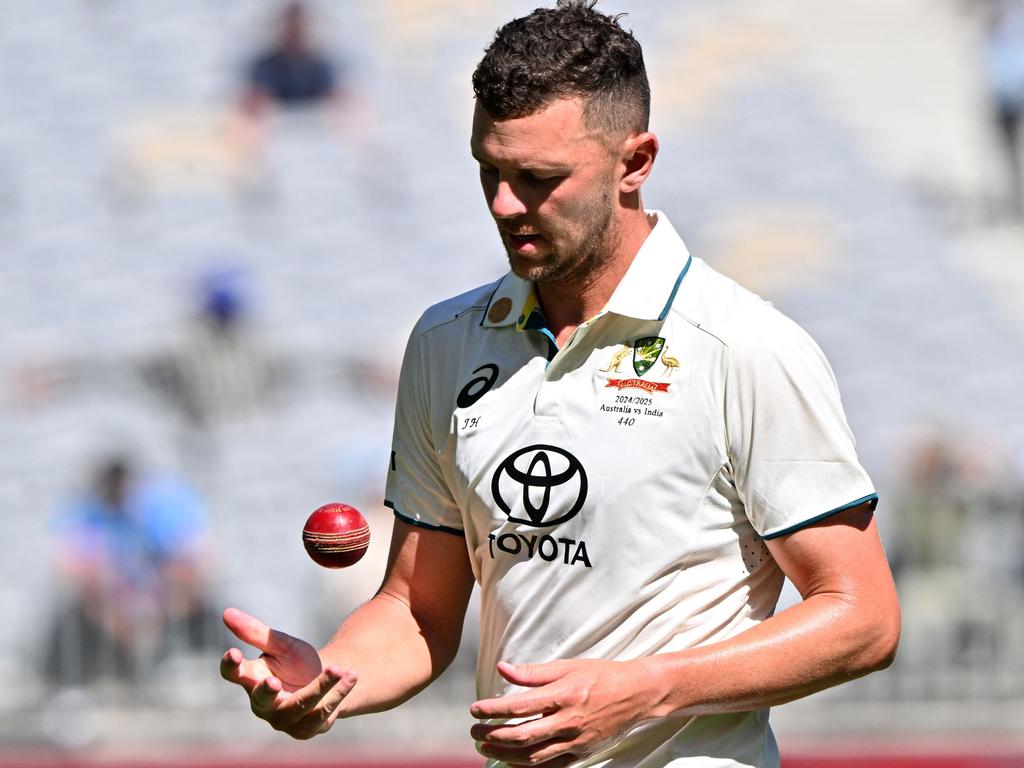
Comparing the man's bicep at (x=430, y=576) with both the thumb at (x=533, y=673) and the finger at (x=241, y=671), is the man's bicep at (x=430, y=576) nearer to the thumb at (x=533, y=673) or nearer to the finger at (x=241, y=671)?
the finger at (x=241, y=671)

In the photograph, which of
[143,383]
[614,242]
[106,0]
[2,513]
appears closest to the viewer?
[614,242]

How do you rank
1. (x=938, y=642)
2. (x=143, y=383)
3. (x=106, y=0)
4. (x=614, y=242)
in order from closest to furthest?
(x=614, y=242), (x=938, y=642), (x=143, y=383), (x=106, y=0)

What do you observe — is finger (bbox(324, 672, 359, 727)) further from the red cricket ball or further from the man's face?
the man's face

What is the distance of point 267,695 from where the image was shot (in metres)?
2.66

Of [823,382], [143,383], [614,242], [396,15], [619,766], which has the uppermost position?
[396,15]

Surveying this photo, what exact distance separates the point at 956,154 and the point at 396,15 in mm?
4352

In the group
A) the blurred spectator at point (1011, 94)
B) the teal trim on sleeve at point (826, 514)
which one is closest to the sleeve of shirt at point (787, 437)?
the teal trim on sleeve at point (826, 514)

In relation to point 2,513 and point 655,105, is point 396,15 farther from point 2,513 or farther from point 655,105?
point 2,513

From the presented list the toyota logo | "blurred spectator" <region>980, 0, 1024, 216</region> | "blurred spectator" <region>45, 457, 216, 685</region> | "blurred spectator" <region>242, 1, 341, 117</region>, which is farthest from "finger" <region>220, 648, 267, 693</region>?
"blurred spectator" <region>980, 0, 1024, 216</region>

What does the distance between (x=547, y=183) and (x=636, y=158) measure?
0.64ft

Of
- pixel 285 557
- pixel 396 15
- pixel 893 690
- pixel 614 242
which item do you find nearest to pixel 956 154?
pixel 396 15

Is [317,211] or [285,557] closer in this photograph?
[285,557]

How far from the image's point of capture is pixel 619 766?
2812 millimetres

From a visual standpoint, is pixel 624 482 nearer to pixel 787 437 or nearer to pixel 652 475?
pixel 652 475
